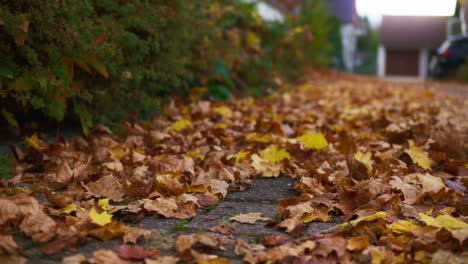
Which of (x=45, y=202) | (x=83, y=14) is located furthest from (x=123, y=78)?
(x=45, y=202)

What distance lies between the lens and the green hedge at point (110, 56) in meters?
2.93

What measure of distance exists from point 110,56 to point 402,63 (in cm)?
3174

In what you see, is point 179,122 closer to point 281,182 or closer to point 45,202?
point 281,182

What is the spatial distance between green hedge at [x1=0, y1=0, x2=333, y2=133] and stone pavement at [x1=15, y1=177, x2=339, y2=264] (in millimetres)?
1087

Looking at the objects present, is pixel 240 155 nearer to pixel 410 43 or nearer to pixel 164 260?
pixel 164 260

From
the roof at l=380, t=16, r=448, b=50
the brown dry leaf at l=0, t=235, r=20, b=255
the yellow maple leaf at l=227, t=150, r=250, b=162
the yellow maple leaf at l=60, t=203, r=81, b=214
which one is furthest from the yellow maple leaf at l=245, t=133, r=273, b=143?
the roof at l=380, t=16, r=448, b=50

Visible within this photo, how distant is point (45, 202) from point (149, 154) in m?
1.11

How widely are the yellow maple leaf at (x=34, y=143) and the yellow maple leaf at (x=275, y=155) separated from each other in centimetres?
129

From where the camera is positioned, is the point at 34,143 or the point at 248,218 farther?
the point at 34,143

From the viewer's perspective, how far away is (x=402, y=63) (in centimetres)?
3322

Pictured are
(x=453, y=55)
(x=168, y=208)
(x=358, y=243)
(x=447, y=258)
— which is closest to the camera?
(x=447, y=258)

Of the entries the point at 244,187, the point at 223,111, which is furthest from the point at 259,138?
the point at 223,111

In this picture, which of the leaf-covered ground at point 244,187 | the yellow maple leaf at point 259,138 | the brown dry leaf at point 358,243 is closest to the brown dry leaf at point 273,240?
the leaf-covered ground at point 244,187

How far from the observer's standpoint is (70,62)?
3.26 m
